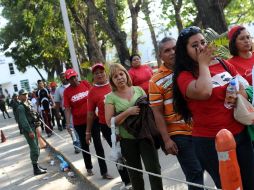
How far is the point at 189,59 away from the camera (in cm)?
295

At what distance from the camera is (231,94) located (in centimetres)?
282

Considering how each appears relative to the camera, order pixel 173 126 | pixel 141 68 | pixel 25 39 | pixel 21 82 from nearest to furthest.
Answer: pixel 173 126 → pixel 141 68 → pixel 25 39 → pixel 21 82

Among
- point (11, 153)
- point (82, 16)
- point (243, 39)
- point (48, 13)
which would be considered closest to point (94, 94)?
point (243, 39)

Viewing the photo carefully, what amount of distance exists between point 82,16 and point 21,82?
61.2 metres

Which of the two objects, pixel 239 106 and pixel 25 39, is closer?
pixel 239 106

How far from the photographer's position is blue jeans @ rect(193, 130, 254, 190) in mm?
2934

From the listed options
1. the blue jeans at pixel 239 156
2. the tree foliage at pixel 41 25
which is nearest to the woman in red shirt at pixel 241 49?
the blue jeans at pixel 239 156

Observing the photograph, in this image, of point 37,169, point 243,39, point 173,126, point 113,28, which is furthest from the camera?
point 113,28

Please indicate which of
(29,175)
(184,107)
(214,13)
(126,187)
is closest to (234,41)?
(184,107)

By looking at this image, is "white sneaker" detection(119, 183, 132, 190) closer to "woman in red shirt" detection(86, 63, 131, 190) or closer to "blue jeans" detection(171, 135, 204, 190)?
"woman in red shirt" detection(86, 63, 131, 190)

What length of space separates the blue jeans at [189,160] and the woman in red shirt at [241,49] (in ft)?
3.05

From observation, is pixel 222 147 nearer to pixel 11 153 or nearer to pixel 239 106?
pixel 239 106

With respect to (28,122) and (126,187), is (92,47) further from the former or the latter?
(126,187)

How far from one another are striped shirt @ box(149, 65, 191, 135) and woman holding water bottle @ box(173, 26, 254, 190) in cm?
66
